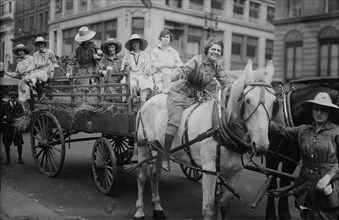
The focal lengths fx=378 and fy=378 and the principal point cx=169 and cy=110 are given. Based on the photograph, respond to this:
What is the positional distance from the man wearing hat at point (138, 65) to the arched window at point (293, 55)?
16.6m

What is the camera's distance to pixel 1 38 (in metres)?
5.63

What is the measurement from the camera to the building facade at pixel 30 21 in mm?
5941

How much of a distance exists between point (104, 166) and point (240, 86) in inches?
123

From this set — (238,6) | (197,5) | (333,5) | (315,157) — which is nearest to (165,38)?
(315,157)

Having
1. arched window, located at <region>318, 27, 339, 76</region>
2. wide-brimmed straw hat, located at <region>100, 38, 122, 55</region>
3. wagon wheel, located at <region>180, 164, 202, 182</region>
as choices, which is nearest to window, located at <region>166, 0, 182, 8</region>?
wide-brimmed straw hat, located at <region>100, 38, 122, 55</region>

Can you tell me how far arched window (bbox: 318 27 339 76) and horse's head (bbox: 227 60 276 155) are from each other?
61.2ft

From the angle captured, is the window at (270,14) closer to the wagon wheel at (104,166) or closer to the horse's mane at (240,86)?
the wagon wheel at (104,166)

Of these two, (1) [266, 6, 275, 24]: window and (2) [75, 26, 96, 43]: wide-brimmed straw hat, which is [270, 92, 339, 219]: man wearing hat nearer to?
(2) [75, 26, 96, 43]: wide-brimmed straw hat

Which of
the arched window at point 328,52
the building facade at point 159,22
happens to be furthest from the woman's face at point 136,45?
the arched window at point 328,52

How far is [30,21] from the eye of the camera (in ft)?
22.5

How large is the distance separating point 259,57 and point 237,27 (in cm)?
413

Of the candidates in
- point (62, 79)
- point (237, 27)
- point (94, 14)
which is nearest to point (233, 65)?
point (237, 27)

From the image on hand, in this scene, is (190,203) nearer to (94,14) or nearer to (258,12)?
(94,14)

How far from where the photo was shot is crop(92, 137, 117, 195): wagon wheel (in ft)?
19.4
